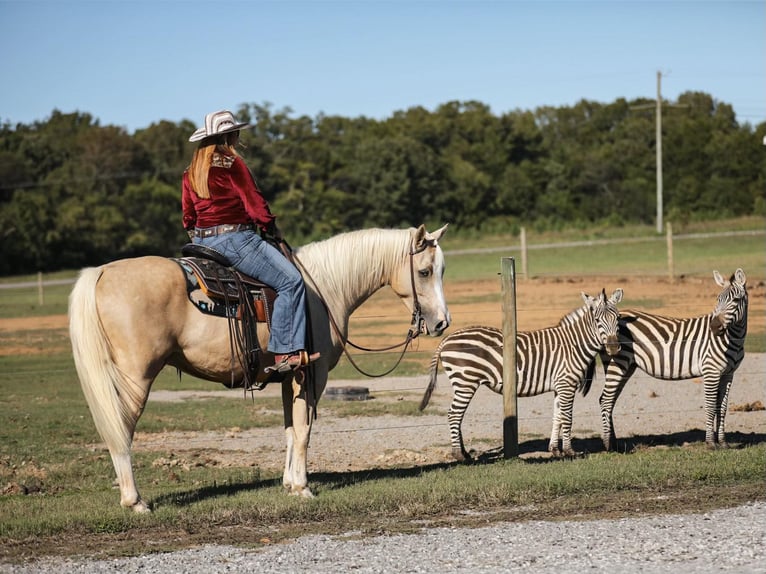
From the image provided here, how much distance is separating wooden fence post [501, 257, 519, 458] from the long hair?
3319 mm

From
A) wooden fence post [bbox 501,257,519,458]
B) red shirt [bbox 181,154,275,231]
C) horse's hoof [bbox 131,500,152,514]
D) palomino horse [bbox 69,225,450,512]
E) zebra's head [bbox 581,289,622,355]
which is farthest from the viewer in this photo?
zebra's head [bbox 581,289,622,355]

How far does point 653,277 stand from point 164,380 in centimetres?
1776

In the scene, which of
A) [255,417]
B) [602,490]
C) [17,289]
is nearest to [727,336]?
[602,490]

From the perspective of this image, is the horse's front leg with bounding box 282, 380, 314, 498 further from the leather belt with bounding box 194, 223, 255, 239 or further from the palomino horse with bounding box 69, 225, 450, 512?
the leather belt with bounding box 194, 223, 255, 239

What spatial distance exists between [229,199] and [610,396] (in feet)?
16.5

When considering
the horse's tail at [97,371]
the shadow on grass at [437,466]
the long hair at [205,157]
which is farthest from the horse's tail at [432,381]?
the horse's tail at [97,371]

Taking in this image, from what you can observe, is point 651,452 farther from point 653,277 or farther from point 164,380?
point 653,277

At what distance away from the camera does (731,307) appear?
1075 centimetres

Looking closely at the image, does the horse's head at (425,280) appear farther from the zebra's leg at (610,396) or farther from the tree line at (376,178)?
the tree line at (376,178)

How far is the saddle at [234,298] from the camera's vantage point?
8.02 metres

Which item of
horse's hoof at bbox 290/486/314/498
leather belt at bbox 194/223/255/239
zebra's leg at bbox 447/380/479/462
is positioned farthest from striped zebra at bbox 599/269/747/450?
leather belt at bbox 194/223/255/239

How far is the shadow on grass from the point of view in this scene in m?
8.50

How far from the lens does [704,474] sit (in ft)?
28.2

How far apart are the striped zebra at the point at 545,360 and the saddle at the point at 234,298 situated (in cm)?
302
